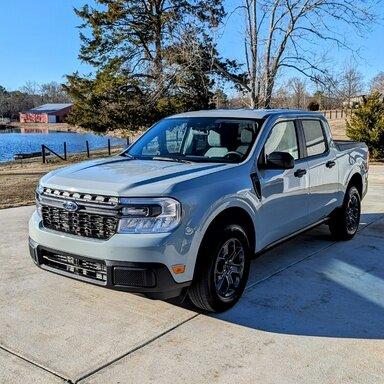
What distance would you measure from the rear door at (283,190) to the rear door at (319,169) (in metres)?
0.18

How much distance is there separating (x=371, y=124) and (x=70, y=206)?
16.7m

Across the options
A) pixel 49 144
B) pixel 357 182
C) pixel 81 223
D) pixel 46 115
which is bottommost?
pixel 49 144

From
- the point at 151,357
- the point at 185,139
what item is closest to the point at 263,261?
the point at 185,139

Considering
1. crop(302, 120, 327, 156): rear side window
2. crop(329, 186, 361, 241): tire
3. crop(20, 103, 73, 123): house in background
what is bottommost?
crop(329, 186, 361, 241): tire

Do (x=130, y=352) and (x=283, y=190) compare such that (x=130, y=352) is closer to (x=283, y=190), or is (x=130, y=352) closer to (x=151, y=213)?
(x=151, y=213)

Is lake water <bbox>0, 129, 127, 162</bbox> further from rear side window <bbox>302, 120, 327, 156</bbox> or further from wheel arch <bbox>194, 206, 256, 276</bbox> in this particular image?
wheel arch <bbox>194, 206, 256, 276</bbox>

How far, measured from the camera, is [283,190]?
15.4ft

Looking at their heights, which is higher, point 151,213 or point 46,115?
point 46,115

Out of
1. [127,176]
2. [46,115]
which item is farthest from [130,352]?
[46,115]

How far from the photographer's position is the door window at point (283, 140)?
468cm

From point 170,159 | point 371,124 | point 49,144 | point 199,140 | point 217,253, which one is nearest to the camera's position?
point 217,253

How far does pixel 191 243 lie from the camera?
11.5 feet

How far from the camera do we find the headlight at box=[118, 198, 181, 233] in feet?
11.2

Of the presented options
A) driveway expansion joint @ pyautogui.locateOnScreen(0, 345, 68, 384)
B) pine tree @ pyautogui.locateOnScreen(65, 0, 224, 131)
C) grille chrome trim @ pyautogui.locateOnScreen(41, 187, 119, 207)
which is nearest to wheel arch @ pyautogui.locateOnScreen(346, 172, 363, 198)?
grille chrome trim @ pyautogui.locateOnScreen(41, 187, 119, 207)
